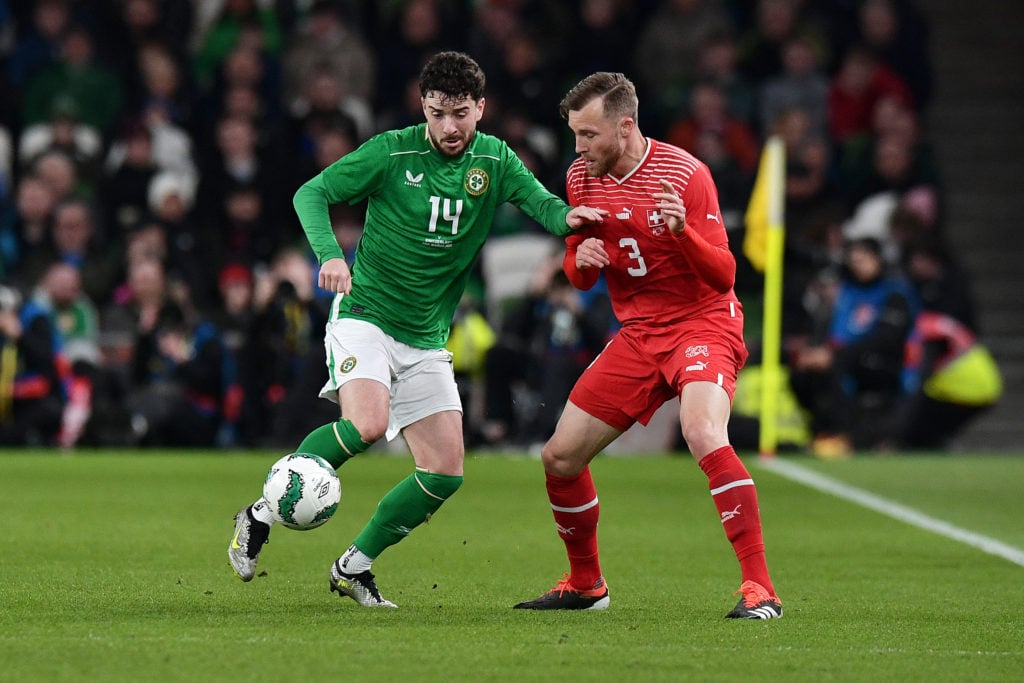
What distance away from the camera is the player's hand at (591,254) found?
23.4ft

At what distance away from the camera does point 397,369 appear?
7.51 m

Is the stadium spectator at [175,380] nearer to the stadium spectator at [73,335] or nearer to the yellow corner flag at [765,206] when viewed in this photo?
the stadium spectator at [73,335]

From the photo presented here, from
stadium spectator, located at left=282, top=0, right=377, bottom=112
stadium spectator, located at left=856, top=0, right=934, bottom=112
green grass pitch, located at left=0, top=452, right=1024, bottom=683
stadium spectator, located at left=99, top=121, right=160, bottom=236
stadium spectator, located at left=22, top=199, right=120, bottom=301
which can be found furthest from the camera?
stadium spectator, located at left=856, top=0, right=934, bottom=112

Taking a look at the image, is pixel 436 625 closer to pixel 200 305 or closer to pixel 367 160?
pixel 367 160

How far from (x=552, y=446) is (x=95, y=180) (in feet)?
37.9

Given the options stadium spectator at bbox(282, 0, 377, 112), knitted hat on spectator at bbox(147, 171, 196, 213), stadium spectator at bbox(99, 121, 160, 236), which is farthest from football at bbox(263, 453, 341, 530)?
stadium spectator at bbox(282, 0, 377, 112)

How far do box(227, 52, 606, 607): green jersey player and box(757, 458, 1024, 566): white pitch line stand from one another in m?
3.31

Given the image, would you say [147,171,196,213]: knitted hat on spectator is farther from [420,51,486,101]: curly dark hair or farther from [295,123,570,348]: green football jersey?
[420,51,486,101]: curly dark hair

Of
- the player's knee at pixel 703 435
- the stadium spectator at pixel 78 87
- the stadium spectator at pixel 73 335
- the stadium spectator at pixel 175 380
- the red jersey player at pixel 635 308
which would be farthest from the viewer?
the stadium spectator at pixel 78 87

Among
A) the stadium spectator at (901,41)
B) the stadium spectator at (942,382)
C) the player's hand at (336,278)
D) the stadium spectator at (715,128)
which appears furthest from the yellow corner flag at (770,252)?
the player's hand at (336,278)

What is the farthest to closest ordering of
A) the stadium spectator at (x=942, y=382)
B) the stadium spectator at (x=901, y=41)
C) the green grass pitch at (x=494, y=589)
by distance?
the stadium spectator at (x=901, y=41) → the stadium spectator at (x=942, y=382) → the green grass pitch at (x=494, y=589)

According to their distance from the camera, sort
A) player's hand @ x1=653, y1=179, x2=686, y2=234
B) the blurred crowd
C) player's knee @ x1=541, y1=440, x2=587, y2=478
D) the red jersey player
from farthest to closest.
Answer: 1. the blurred crowd
2. player's knee @ x1=541, y1=440, x2=587, y2=478
3. the red jersey player
4. player's hand @ x1=653, y1=179, x2=686, y2=234

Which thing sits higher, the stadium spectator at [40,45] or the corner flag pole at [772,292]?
the stadium spectator at [40,45]

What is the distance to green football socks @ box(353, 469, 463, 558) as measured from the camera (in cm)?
734
